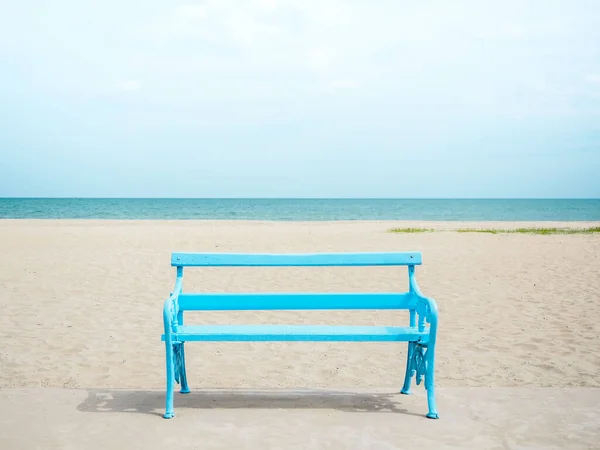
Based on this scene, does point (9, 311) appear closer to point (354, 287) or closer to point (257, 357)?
point (257, 357)

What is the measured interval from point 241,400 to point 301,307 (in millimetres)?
817

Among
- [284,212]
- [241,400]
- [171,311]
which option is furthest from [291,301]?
[284,212]

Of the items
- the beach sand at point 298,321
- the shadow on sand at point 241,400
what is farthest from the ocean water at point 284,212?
the shadow on sand at point 241,400

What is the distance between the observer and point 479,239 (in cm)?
1964

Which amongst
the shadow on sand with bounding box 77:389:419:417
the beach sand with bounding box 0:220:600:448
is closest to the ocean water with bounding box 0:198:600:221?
the beach sand with bounding box 0:220:600:448

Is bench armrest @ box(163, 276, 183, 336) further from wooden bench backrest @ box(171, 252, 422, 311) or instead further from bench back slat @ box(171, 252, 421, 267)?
bench back slat @ box(171, 252, 421, 267)

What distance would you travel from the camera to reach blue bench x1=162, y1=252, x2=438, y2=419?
381 centimetres

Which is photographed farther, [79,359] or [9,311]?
[9,311]

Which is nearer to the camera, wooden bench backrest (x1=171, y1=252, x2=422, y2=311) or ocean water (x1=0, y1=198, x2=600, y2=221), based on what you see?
wooden bench backrest (x1=171, y1=252, x2=422, y2=311)

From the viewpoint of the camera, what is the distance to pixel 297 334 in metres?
3.80

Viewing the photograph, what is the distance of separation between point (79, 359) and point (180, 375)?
6.19ft

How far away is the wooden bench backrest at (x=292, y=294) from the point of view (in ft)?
13.6

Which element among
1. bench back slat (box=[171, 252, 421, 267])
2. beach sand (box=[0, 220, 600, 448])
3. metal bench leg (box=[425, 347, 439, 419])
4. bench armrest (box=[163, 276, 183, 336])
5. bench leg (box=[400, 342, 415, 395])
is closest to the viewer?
bench armrest (box=[163, 276, 183, 336])

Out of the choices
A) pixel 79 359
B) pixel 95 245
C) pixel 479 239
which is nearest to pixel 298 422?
pixel 79 359
